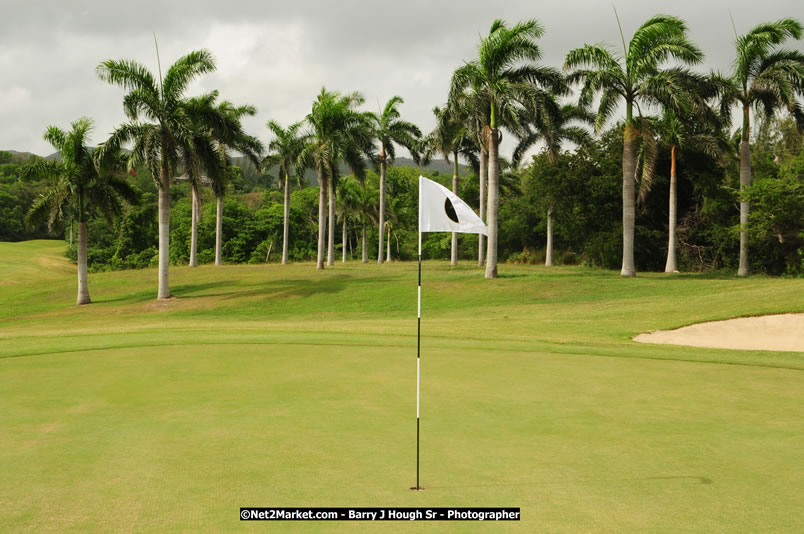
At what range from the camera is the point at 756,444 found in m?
7.04

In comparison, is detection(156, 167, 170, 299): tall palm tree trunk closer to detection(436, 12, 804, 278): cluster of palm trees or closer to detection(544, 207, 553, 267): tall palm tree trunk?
detection(436, 12, 804, 278): cluster of palm trees

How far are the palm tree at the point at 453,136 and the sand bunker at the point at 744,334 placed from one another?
22.4 metres

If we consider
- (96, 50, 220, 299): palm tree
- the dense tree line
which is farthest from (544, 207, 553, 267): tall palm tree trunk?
(96, 50, 220, 299): palm tree

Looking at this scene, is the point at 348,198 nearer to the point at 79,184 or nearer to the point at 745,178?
the point at 79,184

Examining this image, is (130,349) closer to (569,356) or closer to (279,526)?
(569,356)

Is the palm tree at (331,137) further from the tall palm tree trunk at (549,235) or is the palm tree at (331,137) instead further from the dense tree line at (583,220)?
the tall palm tree trunk at (549,235)

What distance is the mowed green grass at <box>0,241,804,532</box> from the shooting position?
16.9 ft

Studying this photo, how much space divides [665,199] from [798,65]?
1653 centimetres

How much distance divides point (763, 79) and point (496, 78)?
54.8 feet

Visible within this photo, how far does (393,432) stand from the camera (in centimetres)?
734

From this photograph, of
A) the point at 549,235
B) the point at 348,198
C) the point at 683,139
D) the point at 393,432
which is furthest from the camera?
the point at 348,198

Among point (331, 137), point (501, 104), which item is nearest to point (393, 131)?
point (331, 137)

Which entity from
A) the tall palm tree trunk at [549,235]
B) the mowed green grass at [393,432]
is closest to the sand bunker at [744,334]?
the mowed green grass at [393,432]

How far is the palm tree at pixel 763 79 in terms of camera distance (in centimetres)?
3941
